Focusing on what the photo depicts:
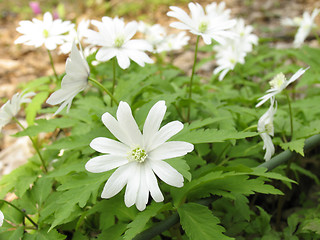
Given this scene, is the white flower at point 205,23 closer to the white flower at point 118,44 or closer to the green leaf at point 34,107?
the white flower at point 118,44

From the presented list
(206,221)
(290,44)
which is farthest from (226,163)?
(290,44)

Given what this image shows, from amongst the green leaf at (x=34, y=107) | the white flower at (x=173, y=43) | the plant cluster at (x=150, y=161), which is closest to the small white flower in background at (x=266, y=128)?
the plant cluster at (x=150, y=161)

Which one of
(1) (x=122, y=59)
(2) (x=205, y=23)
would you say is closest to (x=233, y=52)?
(2) (x=205, y=23)

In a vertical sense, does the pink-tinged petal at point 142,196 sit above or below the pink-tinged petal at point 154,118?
below

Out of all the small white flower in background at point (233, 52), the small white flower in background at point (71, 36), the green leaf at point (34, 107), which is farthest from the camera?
the small white flower in background at point (233, 52)

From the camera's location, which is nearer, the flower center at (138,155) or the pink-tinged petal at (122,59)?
the flower center at (138,155)

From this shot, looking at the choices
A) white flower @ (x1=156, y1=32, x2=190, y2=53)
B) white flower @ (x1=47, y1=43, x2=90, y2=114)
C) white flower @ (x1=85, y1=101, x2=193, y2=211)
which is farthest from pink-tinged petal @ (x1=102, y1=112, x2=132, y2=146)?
white flower @ (x1=156, y1=32, x2=190, y2=53)

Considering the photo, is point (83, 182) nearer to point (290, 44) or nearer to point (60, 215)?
point (60, 215)

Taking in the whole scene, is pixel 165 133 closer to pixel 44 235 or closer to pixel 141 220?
pixel 141 220
